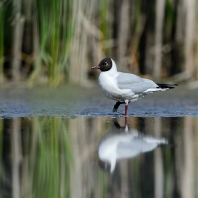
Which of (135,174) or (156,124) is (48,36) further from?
(135,174)

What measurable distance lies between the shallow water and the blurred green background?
2708 mm

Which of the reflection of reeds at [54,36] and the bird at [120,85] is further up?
the reflection of reeds at [54,36]

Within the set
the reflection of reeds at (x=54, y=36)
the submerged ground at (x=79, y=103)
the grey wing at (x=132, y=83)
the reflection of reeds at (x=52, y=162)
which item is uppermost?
the reflection of reeds at (x=54, y=36)

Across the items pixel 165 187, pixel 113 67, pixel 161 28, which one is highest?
pixel 161 28

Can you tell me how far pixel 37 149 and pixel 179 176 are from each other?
1608mm

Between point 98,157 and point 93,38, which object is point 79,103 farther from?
point 98,157

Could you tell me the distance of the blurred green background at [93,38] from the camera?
10.6m

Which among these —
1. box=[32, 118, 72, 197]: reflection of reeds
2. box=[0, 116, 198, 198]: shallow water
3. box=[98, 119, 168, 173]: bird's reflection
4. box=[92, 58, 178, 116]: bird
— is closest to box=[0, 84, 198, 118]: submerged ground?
box=[92, 58, 178, 116]: bird

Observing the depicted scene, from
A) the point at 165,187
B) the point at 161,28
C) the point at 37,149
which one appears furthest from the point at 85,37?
the point at 165,187

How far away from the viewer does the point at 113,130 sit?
727 centimetres

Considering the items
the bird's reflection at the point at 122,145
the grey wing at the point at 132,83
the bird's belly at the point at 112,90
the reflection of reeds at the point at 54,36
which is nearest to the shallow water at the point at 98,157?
the bird's reflection at the point at 122,145

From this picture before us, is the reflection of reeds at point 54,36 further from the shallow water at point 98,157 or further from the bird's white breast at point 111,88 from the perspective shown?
the shallow water at point 98,157

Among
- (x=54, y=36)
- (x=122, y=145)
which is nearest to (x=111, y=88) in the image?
(x=122, y=145)

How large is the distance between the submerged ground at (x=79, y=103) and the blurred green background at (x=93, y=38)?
1.25ft
